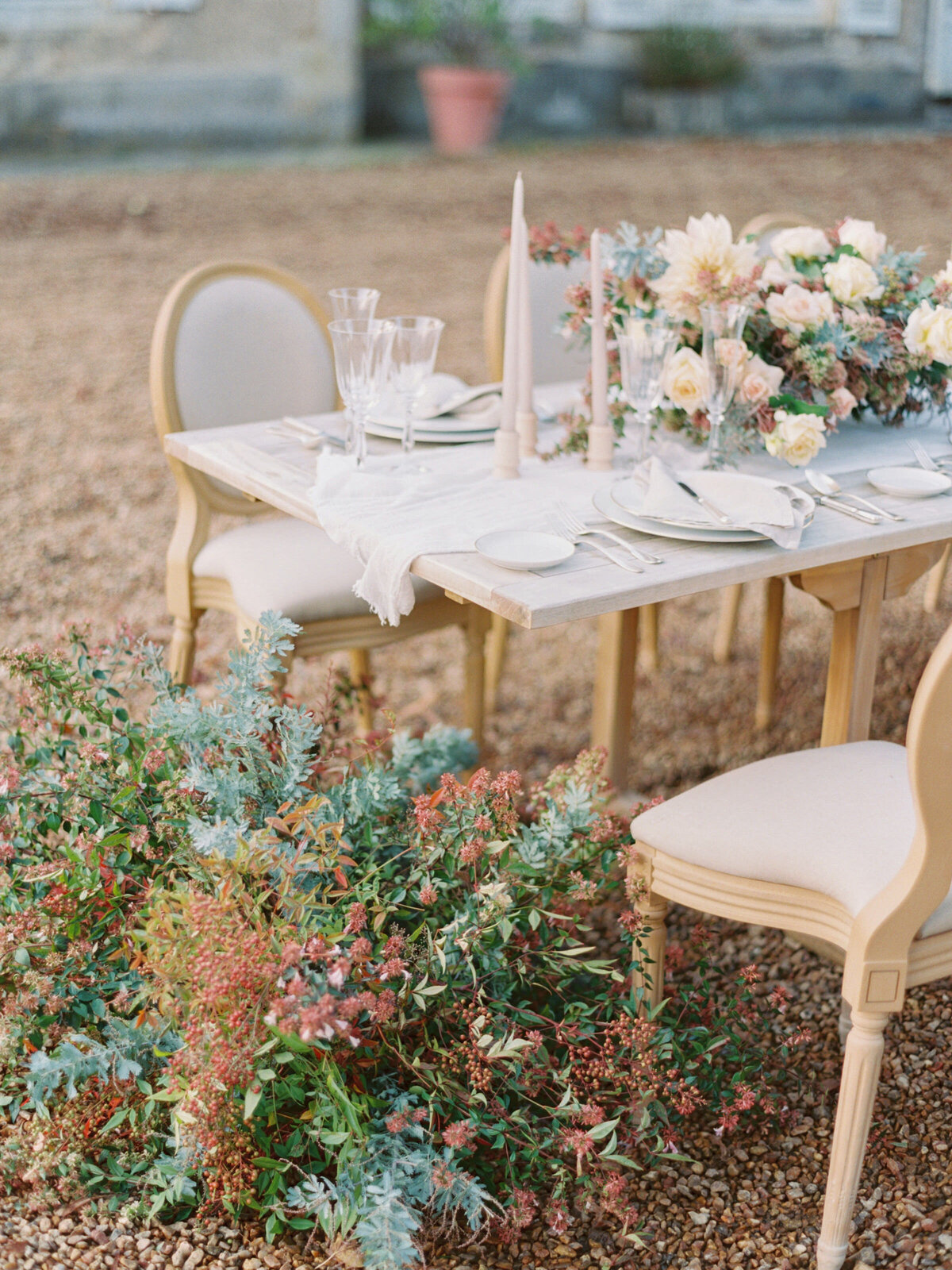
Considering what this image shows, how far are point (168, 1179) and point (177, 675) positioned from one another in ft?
3.60

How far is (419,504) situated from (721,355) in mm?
490

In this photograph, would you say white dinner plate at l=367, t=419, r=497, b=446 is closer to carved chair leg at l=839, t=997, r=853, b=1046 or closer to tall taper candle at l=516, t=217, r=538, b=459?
tall taper candle at l=516, t=217, r=538, b=459

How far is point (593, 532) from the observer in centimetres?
184

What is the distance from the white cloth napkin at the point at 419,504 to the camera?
1.82 meters

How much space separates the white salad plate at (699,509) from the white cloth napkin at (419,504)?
50mm

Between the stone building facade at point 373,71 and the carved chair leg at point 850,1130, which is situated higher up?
the stone building facade at point 373,71

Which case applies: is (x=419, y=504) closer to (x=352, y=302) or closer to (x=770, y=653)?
(x=352, y=302)

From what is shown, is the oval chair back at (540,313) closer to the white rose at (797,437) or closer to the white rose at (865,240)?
the white rose at (865,240)

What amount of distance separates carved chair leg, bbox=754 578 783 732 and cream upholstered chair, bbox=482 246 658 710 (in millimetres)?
566

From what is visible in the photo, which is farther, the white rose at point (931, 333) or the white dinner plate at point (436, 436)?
the white dinner plate at point (436, 436)

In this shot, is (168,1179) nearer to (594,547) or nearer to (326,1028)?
(326,1028)

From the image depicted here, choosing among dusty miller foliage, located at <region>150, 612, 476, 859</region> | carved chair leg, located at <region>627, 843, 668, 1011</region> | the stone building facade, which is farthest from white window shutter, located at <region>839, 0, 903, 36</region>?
carved chair leg, located at <region>627, 843, 668, 1011</region>

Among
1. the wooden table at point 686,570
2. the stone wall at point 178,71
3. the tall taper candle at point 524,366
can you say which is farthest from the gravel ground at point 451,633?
the stone wall at point 178,71

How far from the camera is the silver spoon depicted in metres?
1.90
